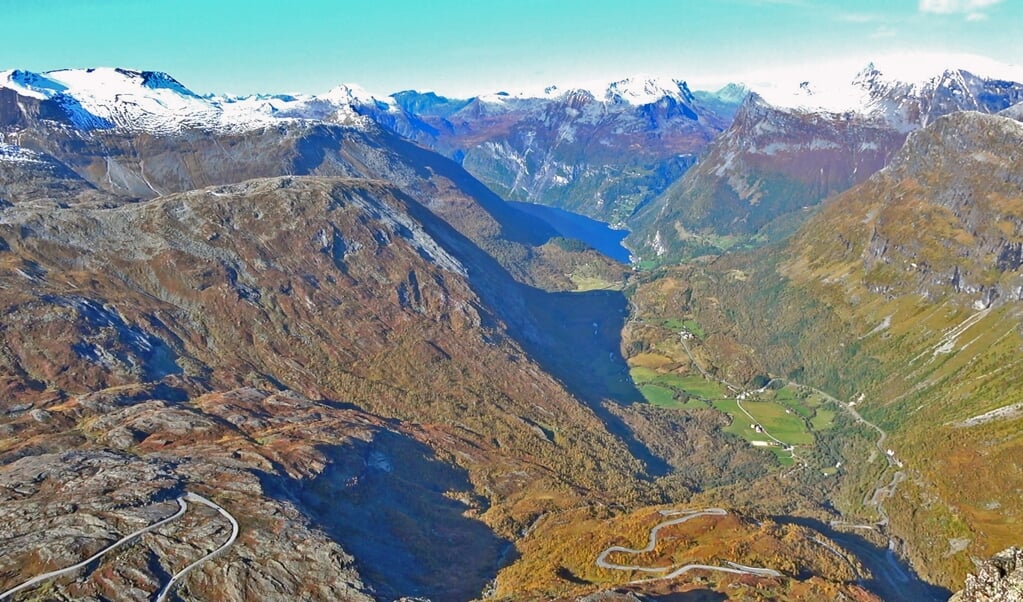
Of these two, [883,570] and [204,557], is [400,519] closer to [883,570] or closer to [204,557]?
[204,557]

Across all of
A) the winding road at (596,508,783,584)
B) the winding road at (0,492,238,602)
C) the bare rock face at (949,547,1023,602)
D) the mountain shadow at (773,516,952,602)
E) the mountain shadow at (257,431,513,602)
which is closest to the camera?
the bare rock face at (949,547,1023,602)

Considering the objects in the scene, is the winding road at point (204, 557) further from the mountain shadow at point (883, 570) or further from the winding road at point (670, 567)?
the mountain shadow at point (883, 570)

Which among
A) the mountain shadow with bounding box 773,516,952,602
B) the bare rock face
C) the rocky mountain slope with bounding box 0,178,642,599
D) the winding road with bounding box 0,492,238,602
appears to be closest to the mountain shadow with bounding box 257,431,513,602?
the rocky mountain slope with bounding box 0,178,642,599

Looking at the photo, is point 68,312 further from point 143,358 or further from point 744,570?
point 744,570

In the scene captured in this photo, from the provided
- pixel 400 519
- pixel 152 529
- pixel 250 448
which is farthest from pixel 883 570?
pixel 152 529

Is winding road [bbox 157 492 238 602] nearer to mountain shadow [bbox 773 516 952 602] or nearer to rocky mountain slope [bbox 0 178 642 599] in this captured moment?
rocky mountain slope [bbox 0 178 642 599]

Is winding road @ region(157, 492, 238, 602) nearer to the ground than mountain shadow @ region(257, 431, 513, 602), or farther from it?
farther from it

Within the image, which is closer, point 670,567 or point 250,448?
point 670,567
